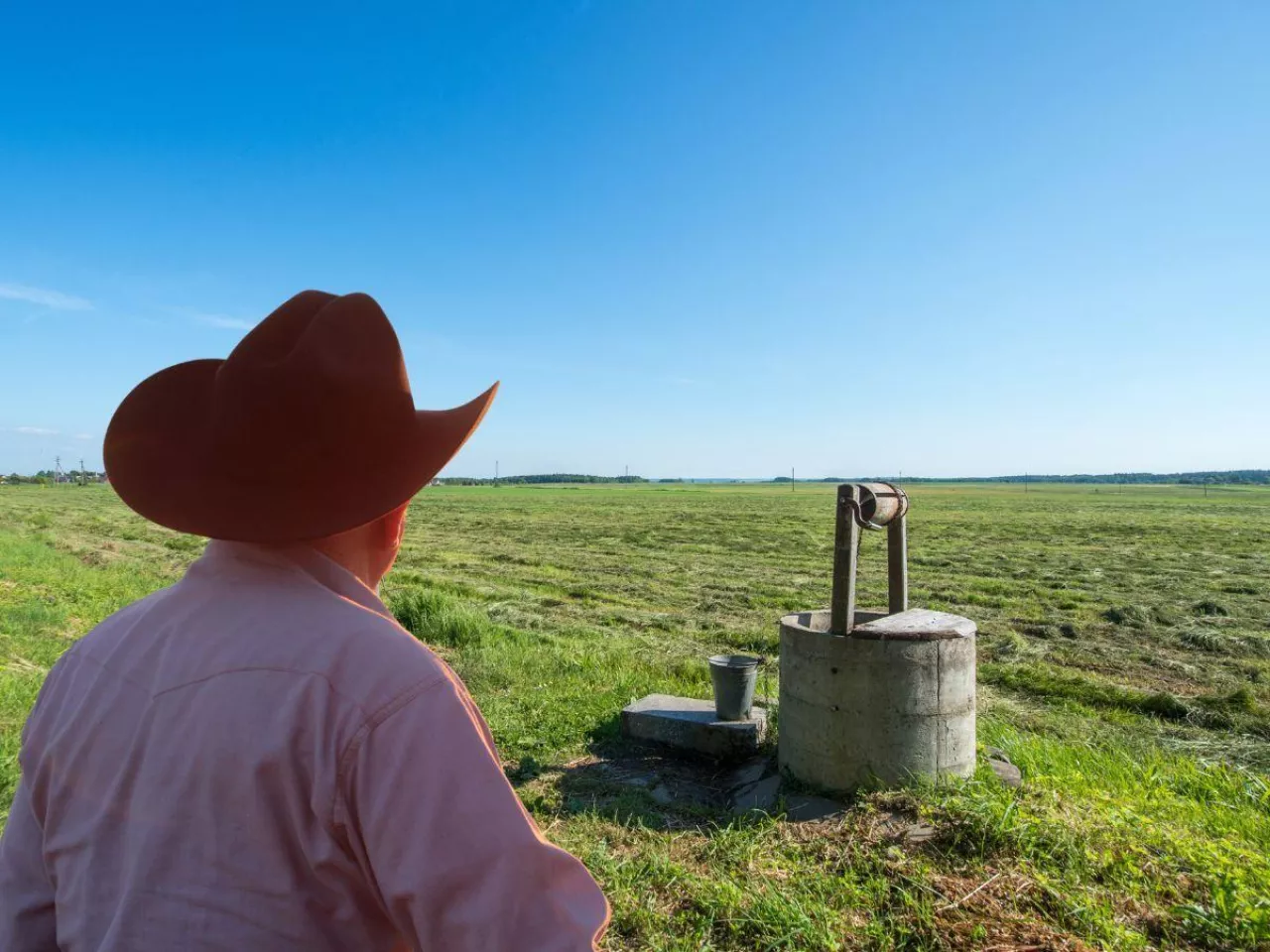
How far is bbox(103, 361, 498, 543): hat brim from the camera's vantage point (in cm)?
99

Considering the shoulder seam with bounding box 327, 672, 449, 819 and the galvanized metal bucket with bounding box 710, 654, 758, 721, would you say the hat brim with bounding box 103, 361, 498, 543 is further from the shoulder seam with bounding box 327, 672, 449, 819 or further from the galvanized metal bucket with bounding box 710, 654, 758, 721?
the galvanized metal bucket with bounding box 710, 654, 758, 721

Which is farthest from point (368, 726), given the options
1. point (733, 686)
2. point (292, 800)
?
point (733, 686)

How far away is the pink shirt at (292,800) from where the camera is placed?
0.81 metres

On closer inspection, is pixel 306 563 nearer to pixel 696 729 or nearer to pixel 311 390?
pixel 311 390

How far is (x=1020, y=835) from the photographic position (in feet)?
11.3

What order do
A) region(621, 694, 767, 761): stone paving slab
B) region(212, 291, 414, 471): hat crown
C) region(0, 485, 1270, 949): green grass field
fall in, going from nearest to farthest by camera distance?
region(212, 291, 414, 471): hat crown → region(0, 485, 1270, 949): green grass field → region(621, 694, 767, 761): stone paving slab

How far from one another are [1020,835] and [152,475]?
146 inches

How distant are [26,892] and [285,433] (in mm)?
741

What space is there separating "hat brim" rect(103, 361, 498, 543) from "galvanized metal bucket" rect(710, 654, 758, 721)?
4333 millimetres

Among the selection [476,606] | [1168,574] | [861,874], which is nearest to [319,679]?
[861,874]

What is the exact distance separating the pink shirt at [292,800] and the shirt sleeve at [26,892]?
0.13 metres

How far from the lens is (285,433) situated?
3.19ft

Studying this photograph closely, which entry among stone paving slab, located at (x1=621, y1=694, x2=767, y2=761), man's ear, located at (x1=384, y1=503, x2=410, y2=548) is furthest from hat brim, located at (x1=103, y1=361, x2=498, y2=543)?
stone paving slab, located at (x1=621, y1=694, x2=767, y2=761)

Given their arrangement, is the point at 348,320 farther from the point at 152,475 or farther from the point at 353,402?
the point at 152,475
